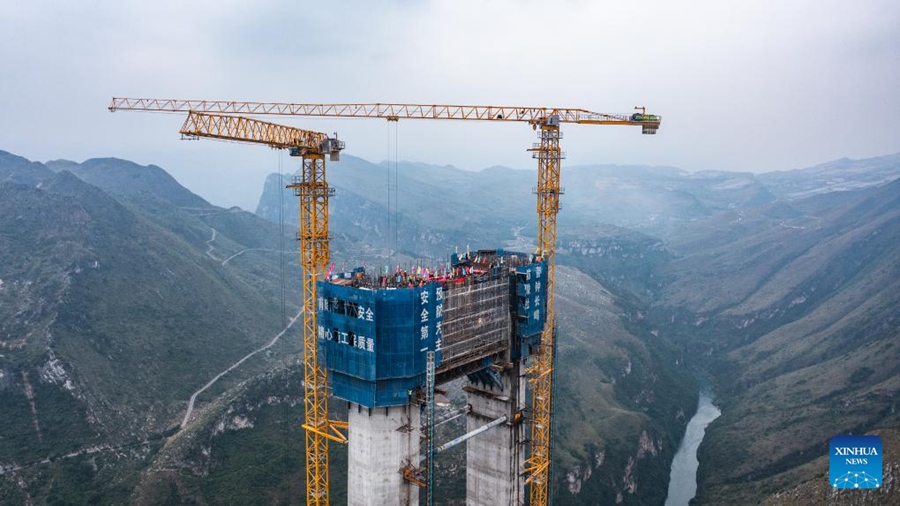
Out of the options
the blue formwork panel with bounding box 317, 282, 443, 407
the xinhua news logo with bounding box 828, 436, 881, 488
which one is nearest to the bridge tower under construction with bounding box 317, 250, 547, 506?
the blue formwork panel with bounding box 317, 282, 443, 407

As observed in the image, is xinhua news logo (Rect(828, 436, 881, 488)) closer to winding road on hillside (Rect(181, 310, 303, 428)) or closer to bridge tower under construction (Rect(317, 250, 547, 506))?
bridge tower under construction (Rect(317, 250, 547, 506))

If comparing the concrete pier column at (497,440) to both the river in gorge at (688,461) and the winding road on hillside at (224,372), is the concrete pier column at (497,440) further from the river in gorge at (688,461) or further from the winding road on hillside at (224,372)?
the river in gorge at (688,461)

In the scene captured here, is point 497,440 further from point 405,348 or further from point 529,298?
point 405,348

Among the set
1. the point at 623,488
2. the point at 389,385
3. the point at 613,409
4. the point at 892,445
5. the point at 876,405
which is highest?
the point at 389,385

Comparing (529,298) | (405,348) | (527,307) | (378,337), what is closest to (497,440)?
(527,307)

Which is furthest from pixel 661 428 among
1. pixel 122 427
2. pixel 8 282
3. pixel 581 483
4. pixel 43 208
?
pixel 43 208

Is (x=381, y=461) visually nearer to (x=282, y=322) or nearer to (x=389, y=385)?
(x=389, y=385)
